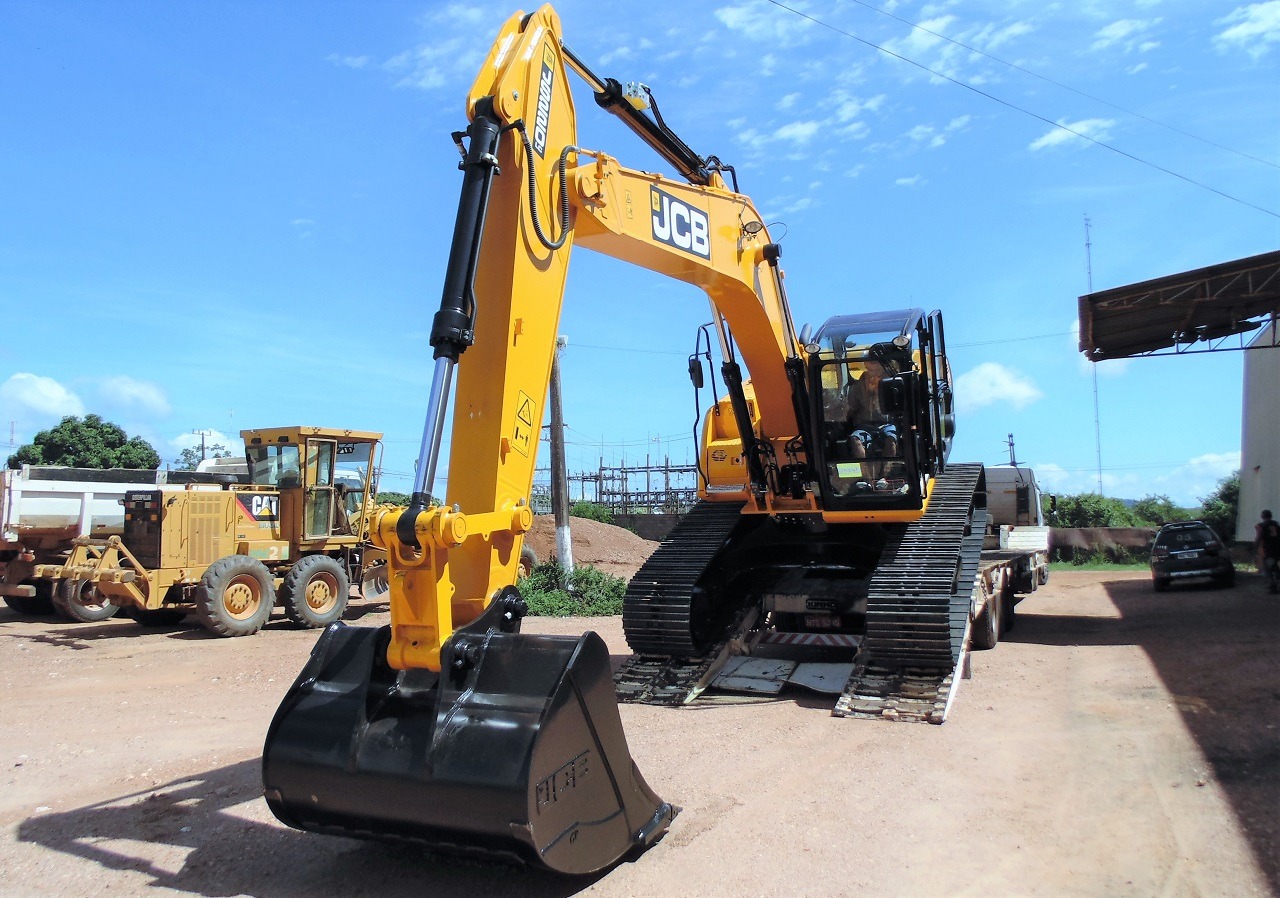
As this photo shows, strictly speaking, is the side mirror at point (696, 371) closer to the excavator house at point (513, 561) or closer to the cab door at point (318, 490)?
the excavator house at point (513, 561)

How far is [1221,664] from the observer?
29.7 ft

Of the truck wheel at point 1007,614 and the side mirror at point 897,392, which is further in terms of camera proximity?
the truck wheel at point 1007,614

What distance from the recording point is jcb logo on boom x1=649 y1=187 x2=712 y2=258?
6543mm

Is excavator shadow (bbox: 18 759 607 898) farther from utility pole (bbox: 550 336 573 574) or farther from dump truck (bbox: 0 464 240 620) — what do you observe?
utility pole (bbox: 550 336 573 574)

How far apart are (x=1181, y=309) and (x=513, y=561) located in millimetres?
13697

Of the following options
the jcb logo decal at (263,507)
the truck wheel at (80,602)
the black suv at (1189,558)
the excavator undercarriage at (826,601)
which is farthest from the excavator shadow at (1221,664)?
the truck wheel at (80,602)

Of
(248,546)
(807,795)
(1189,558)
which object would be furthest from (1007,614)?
(248,546)

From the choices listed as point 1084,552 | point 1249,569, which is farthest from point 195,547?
point 1084,552

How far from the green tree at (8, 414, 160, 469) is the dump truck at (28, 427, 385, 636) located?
20678mm

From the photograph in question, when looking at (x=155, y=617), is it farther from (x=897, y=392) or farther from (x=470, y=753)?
(x=470, y=753)

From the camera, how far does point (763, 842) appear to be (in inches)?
183

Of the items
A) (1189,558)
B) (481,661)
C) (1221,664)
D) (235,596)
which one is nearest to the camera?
(481,661)

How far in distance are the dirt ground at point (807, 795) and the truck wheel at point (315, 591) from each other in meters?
3.73

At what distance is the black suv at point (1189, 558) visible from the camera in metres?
17.8
